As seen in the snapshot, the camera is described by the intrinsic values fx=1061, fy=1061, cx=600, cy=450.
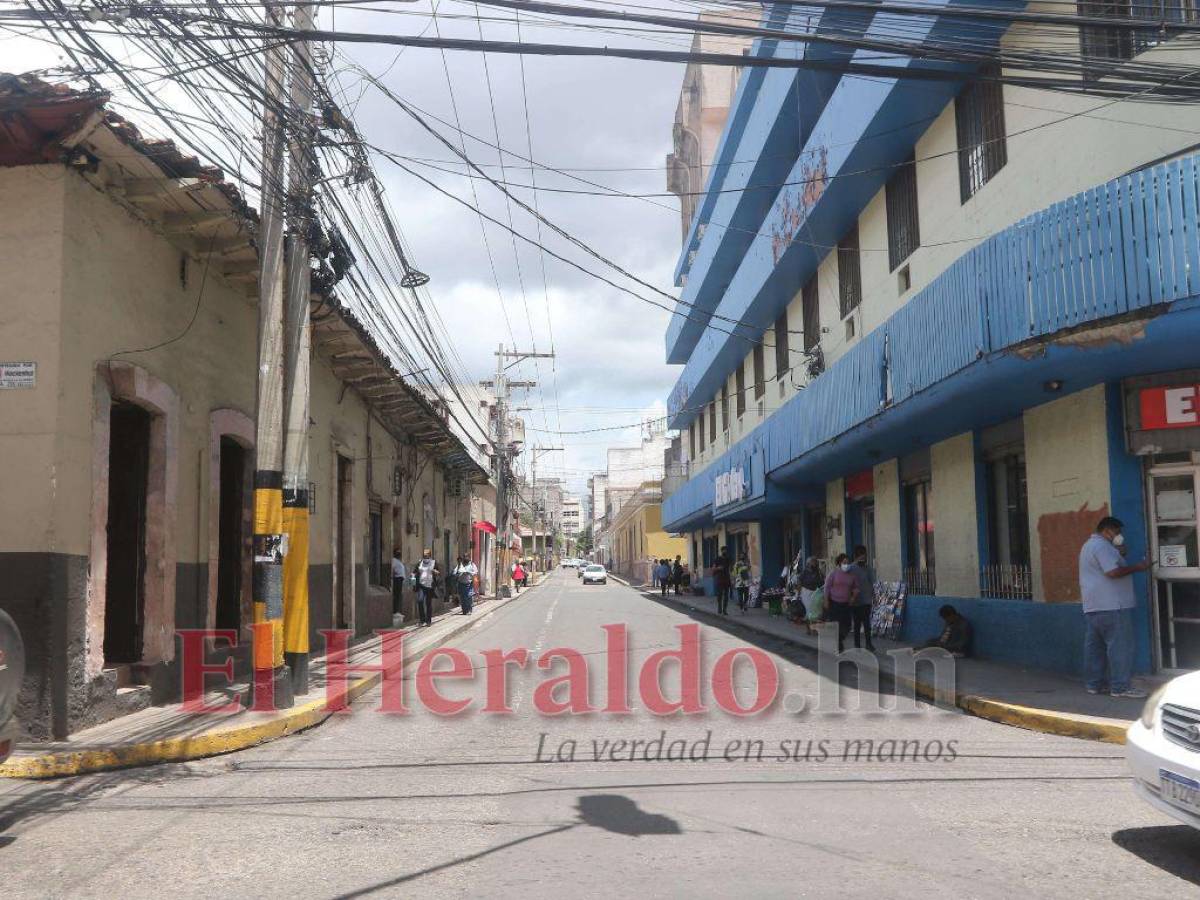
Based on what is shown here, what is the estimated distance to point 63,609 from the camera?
28.6 feet

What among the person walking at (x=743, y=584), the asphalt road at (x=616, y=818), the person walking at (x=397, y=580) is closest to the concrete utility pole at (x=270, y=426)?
the asphalt road at (x=616, y=818)

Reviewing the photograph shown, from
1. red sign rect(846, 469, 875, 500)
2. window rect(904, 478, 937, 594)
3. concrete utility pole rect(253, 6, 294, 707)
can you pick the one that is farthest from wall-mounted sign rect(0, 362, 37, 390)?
red sign rect(846, 469, 875, 500)

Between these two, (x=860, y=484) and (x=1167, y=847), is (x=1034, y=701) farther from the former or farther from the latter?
(x=860, y=484)

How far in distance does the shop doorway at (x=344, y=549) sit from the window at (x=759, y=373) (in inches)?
503

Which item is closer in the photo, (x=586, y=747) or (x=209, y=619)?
(x=586, y=747)

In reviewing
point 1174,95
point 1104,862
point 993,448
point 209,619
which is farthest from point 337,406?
point 1104,862

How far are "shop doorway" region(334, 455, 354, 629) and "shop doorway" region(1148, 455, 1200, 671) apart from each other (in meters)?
12.2

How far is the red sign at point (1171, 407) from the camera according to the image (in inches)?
413

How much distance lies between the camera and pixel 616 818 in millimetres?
6113

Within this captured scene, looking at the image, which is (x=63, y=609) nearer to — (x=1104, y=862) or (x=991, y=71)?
(x=1104, y=862)

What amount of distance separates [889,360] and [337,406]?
30.0 ft

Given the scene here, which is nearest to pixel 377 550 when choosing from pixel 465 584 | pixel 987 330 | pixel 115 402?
pixel 465 584

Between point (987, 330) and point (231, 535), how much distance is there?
9189mm

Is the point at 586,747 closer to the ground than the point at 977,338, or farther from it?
closer to the ground
